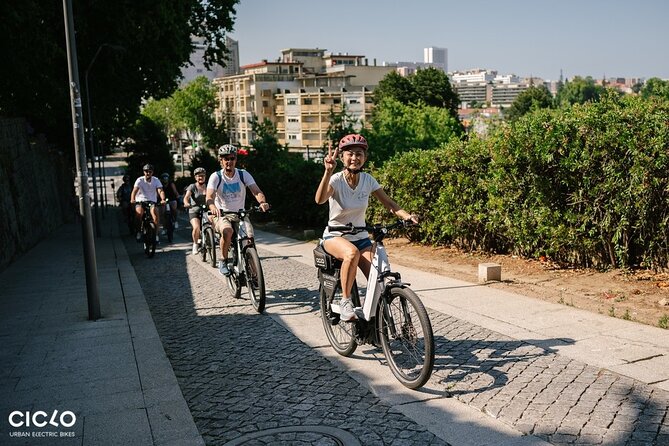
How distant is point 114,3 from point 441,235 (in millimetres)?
13769

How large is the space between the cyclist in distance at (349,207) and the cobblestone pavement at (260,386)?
771mm

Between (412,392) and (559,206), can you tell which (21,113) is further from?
(412,392)

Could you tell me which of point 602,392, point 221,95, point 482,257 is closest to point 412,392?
point 602,392

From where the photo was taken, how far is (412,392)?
530 cm

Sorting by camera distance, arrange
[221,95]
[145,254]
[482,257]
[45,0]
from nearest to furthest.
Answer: [482,257]
[145,254]
[45,0]
[221,95]

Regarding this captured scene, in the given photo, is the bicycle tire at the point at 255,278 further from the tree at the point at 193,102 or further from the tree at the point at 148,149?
the tree at the point at 193,102

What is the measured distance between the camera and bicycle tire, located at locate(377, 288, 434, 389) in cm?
512

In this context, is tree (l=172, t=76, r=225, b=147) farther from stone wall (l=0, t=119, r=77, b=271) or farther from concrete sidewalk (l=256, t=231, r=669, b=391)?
concrete sidewalk (l=256, t=231, r=669, b=391)

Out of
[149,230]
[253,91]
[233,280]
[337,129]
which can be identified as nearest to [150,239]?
[149,230]

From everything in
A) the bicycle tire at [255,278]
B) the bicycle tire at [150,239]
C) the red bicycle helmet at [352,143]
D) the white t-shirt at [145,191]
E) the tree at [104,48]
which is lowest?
the bicycle tire at [150,239]

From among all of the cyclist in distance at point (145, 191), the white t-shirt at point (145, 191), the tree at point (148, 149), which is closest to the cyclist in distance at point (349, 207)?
the cyclist in distance at point (145, 191)

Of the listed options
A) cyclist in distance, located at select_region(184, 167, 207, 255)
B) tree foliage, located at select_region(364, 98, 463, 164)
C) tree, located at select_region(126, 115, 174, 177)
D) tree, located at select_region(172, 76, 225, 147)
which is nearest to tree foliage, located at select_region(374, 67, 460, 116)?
tree foliage, located at select_region(364, 98, 463, 164)

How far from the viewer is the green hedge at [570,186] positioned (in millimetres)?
8453

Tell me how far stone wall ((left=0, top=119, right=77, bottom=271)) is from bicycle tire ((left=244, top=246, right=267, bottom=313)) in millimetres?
7618
